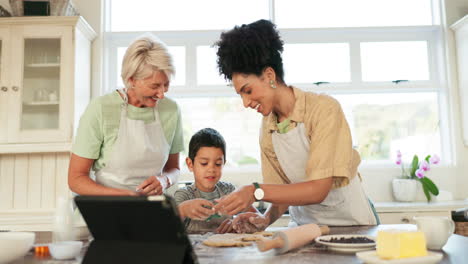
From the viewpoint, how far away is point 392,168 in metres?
3.61

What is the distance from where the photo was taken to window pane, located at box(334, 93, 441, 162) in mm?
3754

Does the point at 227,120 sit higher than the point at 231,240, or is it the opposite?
the point at 227,120

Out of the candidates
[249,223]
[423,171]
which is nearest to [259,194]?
[249,223]

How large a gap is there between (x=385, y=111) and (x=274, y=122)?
7.94 ft

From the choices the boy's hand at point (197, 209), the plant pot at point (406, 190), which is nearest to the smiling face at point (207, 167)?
the boy's hand at point (197, 209)

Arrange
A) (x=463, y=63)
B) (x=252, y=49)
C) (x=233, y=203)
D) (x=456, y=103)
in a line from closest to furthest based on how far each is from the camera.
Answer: (x=233, y=203)
(x=252, y=49)
(x=463, y=63)
(x=456, y=103)

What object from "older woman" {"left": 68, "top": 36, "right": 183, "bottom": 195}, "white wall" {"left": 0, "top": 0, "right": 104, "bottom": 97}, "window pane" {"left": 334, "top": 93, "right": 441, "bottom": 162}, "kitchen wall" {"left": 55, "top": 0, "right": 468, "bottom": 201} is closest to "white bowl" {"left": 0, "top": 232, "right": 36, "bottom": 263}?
"older woman" {"left": 68, "top": 36, "right": 183, "bottom": 195}

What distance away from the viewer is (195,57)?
379 cm

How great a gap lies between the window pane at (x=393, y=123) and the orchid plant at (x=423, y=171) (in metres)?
0.20

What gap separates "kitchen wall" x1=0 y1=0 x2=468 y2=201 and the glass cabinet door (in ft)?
1.48

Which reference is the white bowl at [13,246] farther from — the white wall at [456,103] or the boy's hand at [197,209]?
the white wall at [456,103]

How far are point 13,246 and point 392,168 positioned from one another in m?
3.22

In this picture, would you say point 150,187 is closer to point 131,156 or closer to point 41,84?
point 131,156

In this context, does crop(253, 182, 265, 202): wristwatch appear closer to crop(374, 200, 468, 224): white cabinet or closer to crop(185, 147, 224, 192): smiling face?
crop(185, 147, 224, 192): smiling face
